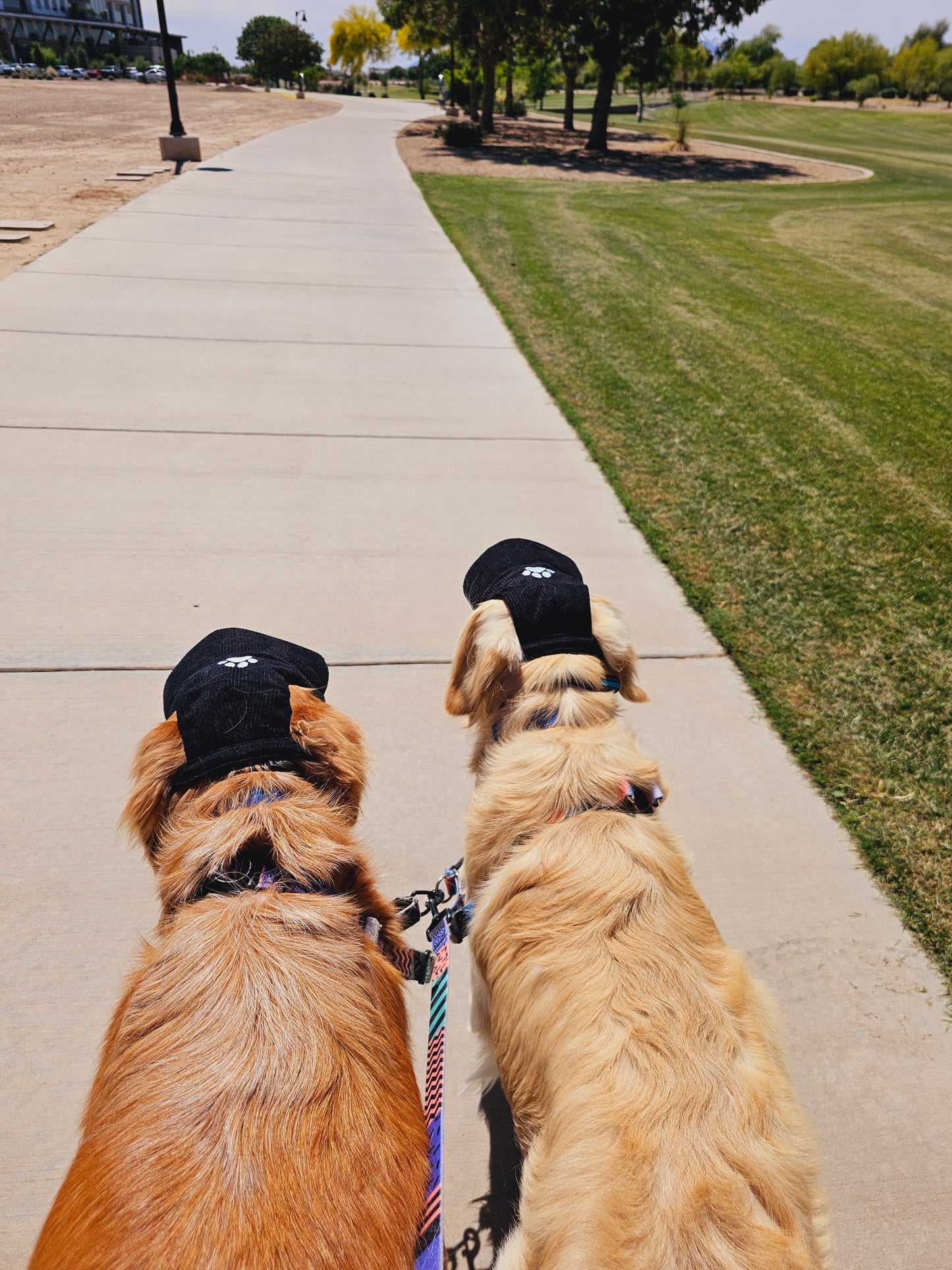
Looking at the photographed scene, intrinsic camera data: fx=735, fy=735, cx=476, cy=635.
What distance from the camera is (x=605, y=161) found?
999 inches

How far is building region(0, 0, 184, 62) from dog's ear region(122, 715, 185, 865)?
109559 millimetres

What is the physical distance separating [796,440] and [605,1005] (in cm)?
621

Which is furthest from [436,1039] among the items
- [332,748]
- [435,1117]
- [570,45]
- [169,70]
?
[570,45]

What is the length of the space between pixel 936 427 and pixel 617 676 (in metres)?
6.44

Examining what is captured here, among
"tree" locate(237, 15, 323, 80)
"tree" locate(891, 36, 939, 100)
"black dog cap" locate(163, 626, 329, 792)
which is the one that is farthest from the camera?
"tree" locate(891, 36, 939, 100)

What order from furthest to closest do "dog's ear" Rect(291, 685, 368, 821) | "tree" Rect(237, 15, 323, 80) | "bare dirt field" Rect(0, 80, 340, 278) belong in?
"tree" Rect(237, 15, 323, 80) < "bare dirt field" Rect(0, 80, 340, 278) < "dog's ear" Rect(291, 685, 368, 821)

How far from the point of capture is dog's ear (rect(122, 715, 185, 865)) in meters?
1.89

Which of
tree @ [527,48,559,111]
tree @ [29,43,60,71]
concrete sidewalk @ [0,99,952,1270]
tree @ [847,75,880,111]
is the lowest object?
concrete sidewalk @ [0,99,952,1270]

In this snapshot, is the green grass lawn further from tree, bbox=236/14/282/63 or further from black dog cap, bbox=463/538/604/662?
tree, bbox=236/14/282/63

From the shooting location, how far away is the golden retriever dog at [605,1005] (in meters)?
1.37

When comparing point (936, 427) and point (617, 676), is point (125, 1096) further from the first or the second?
point (936, 427)

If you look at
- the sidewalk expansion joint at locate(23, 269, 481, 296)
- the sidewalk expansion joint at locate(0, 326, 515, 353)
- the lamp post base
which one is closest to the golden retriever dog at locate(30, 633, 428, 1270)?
the sidewalk expansion joint at locate(0, 326, 515, 353)

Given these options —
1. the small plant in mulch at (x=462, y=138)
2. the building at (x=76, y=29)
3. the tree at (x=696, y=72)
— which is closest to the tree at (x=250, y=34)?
the building at (x=76, y=29)

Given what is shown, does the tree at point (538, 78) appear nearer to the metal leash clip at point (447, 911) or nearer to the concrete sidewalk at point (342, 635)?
the concrete sidewalk at point (342, 635)
